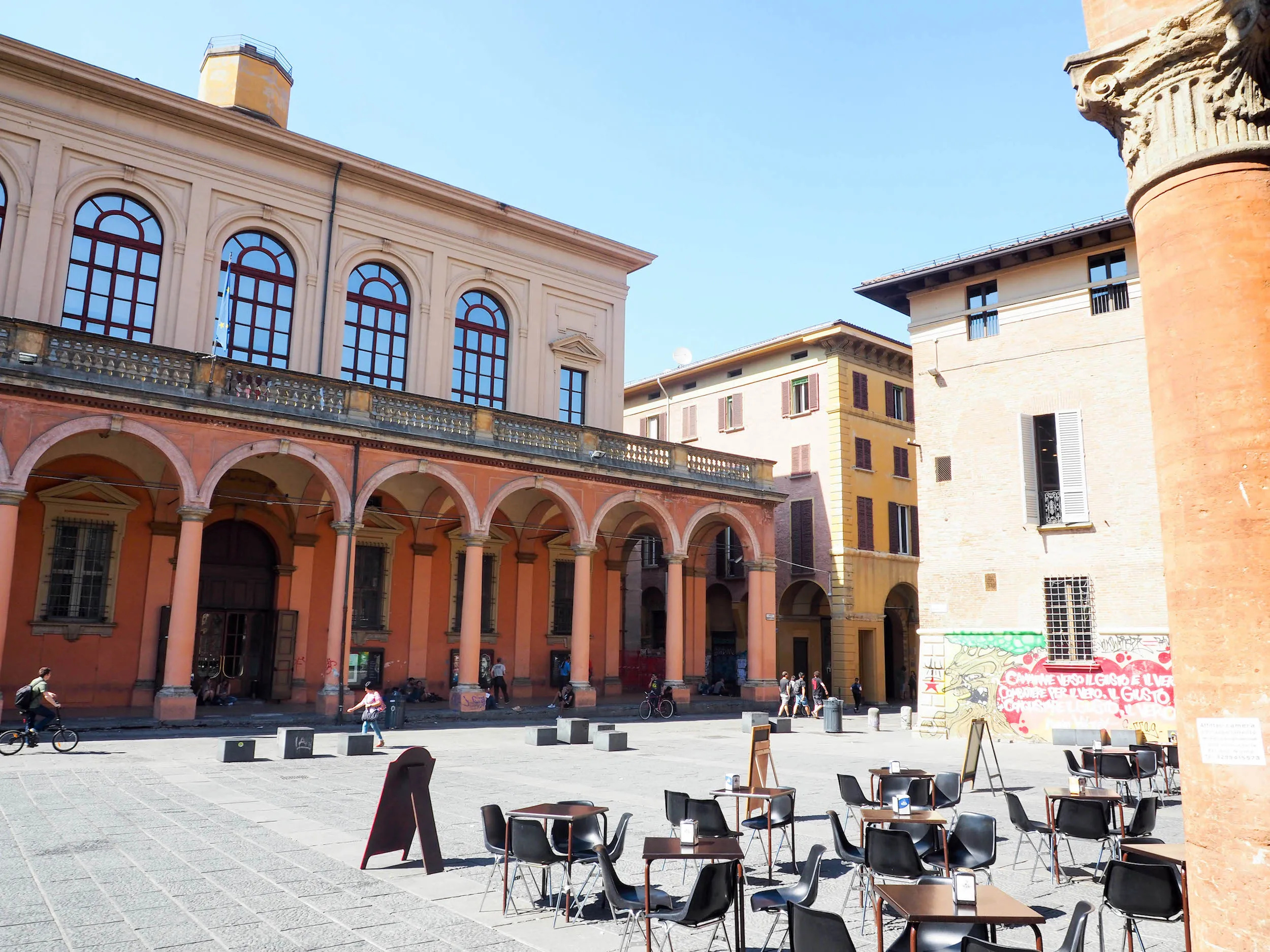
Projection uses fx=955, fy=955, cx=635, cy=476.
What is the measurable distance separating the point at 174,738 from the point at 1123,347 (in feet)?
67.2

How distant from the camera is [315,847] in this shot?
28.8ft

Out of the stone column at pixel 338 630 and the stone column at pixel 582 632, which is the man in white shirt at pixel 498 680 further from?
the stone column at pixel 338 630

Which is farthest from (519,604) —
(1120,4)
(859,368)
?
(1120,4)

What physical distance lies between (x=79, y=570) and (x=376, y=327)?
31.5ft

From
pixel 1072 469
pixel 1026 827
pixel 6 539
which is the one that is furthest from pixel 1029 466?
pixel 6 539

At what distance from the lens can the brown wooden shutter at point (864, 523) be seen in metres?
33.7

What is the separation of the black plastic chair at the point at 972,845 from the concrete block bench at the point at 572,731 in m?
11.8

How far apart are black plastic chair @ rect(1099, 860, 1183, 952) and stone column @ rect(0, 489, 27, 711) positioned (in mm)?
18323

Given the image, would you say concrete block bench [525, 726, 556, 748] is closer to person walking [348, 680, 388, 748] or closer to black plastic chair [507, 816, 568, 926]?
person walking [348, 680, 388, 748]

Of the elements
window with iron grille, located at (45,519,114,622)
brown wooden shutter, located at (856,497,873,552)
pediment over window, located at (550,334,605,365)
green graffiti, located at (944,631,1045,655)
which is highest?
pediment over window, located at (550,334,605,365)

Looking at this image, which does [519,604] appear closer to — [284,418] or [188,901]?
[284,418]

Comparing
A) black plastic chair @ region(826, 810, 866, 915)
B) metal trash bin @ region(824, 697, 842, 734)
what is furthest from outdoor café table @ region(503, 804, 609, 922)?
metal trash bin @ region(824, 697, 842, 734)

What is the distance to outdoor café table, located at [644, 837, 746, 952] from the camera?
582cm

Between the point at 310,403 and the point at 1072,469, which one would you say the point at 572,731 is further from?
the point at 1072,469
